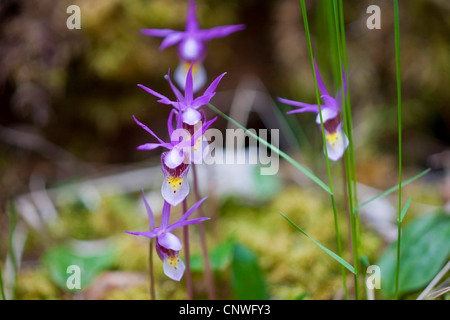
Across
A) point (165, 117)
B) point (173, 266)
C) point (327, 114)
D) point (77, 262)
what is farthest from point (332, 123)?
point (165, 117)

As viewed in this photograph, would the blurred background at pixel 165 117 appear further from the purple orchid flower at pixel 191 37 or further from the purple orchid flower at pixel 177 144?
the purple orchid flower at pixel 177 144

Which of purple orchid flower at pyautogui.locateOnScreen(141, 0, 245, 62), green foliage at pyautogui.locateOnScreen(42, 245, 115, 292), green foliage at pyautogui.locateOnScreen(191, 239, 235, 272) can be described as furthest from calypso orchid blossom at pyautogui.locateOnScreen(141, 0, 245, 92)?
green foliage at pyautogui.locateOnScreen(42, 245, 115, 292)

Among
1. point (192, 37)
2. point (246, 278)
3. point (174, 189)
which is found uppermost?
point (192, 37)

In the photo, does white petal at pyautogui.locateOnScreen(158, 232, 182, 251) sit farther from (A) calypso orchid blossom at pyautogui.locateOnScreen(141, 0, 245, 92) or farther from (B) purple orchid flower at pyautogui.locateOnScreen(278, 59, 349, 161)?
(A) calypso orchid blossom at pyautogui.locateOnScreen(141, 0, 245, 92)

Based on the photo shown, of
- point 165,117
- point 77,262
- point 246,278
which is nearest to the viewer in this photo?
point 246,278

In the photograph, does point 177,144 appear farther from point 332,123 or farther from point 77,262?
point 77,262

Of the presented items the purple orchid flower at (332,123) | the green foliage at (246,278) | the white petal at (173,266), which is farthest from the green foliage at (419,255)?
the white petal at (173,266)

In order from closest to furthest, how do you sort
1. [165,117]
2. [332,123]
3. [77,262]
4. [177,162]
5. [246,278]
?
[177,162], [332,123], [246,278], [77,262], [165,117]
